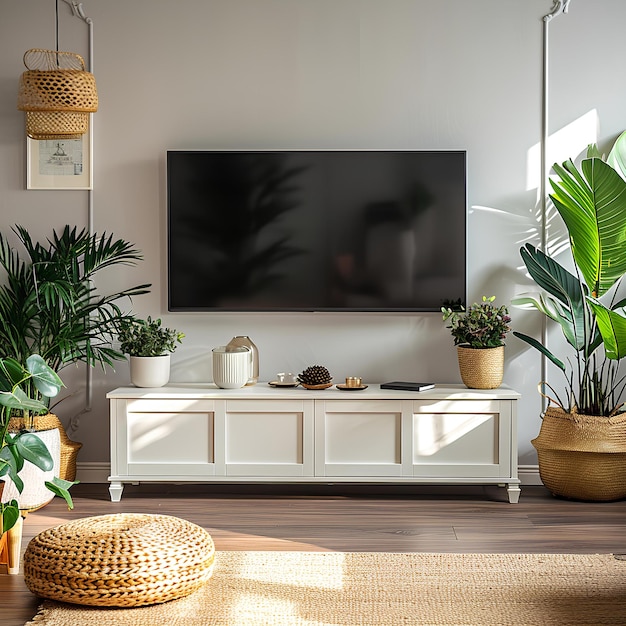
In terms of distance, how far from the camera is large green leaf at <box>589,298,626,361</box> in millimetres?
3422

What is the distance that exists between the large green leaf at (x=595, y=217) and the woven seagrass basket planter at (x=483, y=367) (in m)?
0.54

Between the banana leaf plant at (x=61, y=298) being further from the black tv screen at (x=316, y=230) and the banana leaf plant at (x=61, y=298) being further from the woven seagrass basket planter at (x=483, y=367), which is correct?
the woven seagrass basket planter at (x=483, y=367)

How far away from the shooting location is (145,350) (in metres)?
3.86

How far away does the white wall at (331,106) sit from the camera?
4.05 metres

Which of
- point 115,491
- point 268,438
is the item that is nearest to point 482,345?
point 268,438

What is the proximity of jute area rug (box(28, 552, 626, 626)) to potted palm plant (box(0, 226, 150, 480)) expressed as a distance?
4.56 ft

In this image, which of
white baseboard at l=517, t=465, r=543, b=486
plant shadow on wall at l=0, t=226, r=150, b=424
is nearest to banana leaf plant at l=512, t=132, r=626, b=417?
white baseboard at l=517, t=465, r=543, b=486

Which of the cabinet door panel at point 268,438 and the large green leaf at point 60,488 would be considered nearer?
the large green leaf at point 60,488

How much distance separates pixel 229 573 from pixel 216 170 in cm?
202

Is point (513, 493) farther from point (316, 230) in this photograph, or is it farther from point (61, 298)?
point (61, 298)

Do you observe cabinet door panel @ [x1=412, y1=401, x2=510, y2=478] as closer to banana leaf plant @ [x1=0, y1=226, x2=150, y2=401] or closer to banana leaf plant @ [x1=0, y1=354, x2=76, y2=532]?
banana leaf plant @ [x1=0, y1=226, x2=150, y2=401]

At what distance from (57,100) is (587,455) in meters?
2.93

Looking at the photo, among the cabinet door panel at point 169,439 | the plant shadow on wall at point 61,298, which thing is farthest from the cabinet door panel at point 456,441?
the plant shadow on wall at point 61,298

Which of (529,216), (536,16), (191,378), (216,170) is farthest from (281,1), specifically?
(191,378)
